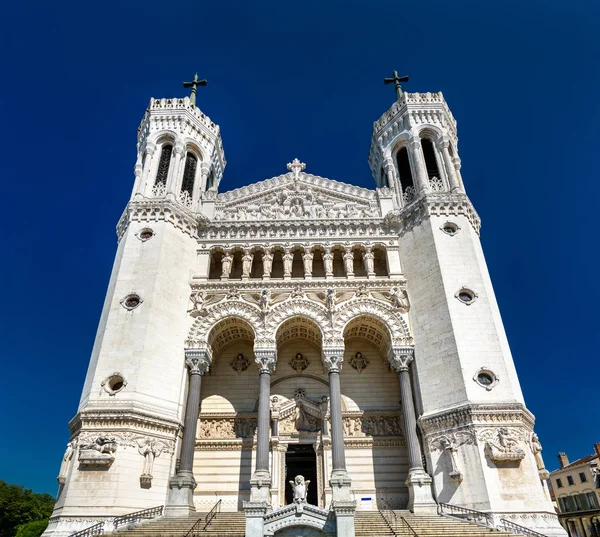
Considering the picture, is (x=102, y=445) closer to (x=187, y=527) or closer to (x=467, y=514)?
(x=187, y=527)

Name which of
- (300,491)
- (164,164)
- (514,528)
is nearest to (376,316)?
(300,491)

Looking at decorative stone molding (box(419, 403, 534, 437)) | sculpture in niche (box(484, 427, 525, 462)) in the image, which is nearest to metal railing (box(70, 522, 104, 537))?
decorative stone molding (box(419, 403, 534, 437))

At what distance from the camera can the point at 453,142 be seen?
27.3 metres

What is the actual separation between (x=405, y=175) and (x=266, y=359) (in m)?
14.0

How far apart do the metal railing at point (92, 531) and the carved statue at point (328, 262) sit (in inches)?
544

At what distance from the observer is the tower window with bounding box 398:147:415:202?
2556 cm

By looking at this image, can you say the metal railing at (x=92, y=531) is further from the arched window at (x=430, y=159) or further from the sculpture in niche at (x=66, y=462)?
the arched window at (x=430, y=159)

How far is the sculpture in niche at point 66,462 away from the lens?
1691 centimetres

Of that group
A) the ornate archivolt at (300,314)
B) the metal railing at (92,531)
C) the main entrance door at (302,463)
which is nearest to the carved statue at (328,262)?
the ornate archivolt at (300,314)

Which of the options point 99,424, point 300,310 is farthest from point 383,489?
point 99,424

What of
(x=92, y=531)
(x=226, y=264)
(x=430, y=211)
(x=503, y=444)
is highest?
(x=430, y=211)

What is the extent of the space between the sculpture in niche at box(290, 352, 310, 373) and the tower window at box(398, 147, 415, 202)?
34.2ft

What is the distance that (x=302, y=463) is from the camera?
21031mm

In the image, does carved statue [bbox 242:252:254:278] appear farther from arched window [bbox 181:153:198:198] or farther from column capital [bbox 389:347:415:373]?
column capital [bbox 389:347:415:373]
